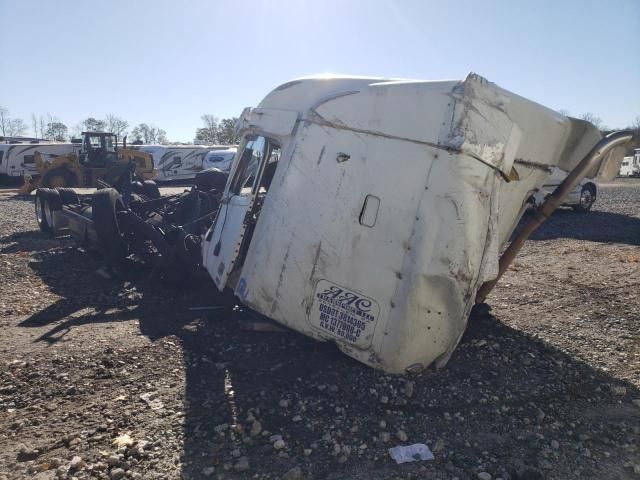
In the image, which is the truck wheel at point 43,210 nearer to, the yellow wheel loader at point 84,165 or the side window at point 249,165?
the side window at point 249,165

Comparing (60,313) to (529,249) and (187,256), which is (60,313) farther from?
(529,249)

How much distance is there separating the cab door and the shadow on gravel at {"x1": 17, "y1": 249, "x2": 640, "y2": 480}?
69 cm

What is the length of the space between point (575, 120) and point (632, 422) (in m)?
2.53

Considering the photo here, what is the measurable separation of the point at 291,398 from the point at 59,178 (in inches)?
803

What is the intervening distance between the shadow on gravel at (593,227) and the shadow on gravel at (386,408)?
24.1 ft

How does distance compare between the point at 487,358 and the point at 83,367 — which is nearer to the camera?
the point at 83,367

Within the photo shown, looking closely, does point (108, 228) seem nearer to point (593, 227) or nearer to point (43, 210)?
point (43, 210)

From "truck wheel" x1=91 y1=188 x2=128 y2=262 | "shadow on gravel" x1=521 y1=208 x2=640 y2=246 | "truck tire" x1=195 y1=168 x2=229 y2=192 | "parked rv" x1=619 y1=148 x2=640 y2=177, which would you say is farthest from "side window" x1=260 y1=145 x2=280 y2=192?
"parked rv" x1=619 y1=148 x2=640 y2=177

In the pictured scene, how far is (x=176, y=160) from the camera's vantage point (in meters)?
28.2

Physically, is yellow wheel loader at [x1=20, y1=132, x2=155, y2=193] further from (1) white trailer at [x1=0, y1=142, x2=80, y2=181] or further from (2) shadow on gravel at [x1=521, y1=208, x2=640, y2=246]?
(2) shadow on gravel at [x1=521, y1=208, x2=640, y2=246]

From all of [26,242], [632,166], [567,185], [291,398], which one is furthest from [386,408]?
[632,166]

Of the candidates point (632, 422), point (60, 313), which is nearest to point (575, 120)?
point (632, 422)

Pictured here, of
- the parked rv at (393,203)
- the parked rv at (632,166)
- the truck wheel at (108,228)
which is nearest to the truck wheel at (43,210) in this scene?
the truck wheel at (108,228)

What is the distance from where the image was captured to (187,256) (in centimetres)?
632
